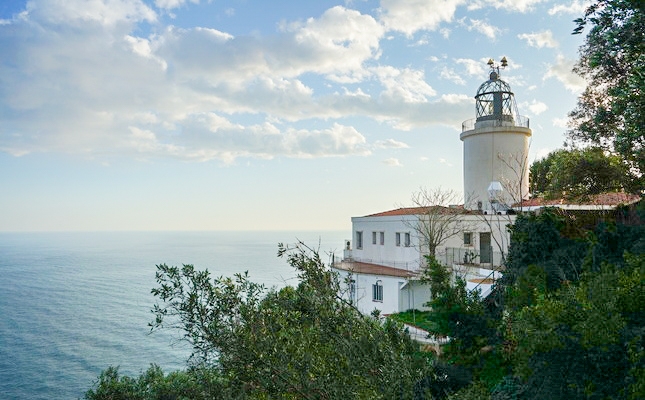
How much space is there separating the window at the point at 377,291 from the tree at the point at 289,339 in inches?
854

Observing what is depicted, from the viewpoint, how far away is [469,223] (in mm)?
27359

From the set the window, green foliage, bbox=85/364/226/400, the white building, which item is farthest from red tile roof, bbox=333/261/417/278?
green foliage, bbox=85/364/226/400

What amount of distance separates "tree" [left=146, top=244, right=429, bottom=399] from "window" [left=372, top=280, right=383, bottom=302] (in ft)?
71.2

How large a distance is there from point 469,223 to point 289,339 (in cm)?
2310

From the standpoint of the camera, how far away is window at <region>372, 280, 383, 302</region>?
92.7 ft

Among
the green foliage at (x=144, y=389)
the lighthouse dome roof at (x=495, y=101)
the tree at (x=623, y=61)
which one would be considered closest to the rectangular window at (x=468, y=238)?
the lighthouse dome roof at (x=495, y=101)

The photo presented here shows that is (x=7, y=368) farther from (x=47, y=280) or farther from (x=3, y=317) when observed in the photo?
(x=47, y=280)

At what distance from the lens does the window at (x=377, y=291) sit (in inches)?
1113

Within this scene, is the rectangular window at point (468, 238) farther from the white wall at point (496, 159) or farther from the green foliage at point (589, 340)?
the green foliage at point (589, 340)

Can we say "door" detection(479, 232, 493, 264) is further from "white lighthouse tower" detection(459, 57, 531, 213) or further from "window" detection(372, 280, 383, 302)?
"window" detection(372, 280, 383, 302)

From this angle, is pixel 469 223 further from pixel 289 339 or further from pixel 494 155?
pixel 289 339

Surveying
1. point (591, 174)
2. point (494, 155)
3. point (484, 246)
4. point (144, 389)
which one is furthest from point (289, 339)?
point (494, 155)

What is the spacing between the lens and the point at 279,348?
18.4 feet

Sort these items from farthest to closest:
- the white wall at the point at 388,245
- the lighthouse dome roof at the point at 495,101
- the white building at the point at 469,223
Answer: the lighthouse dome roof at the point at 495,101
the white wall at the point at 388,245
the white building at the point at 469,223
